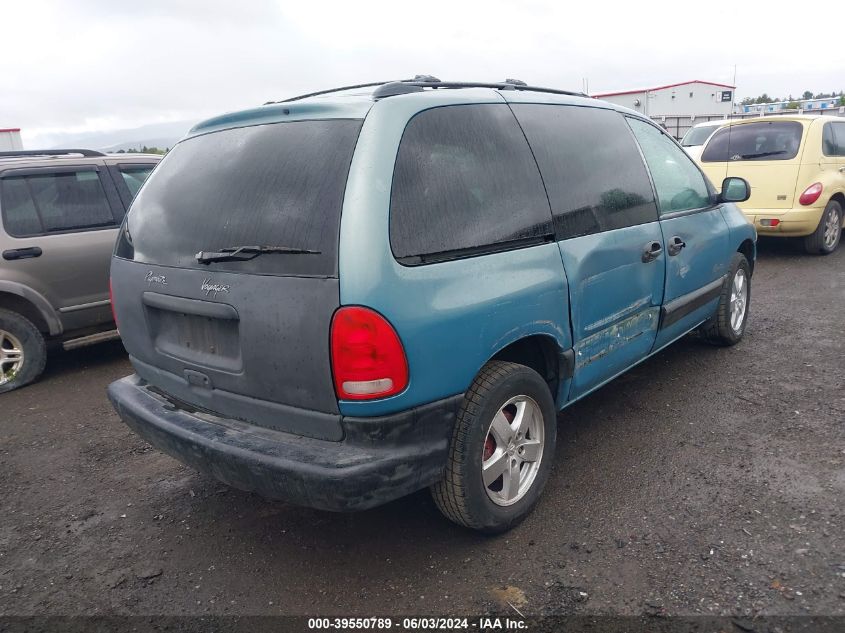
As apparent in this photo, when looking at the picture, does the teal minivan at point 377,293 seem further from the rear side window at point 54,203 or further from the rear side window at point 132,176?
the rear side window at point 132,176

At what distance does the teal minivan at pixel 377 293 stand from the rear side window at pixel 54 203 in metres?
2.47

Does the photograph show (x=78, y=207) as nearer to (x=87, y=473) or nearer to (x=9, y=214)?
(x=9, y=214)

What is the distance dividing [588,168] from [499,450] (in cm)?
153

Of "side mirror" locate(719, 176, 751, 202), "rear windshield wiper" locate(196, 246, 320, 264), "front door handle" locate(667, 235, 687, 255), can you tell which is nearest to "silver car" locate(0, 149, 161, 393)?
"rear windshield wiper" locate(196, 246, 320, 264)

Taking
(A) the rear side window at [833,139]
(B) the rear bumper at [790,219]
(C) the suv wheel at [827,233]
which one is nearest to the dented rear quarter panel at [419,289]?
(B) the rear bumper at [790,219]

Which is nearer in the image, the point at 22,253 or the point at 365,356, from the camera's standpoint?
the point at 365,356

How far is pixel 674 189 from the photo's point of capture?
12.9ft

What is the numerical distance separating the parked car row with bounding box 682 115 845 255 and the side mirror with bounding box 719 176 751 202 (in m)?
3.92

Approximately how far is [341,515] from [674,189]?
9.29 feet

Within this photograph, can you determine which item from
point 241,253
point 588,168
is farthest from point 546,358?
point 241,253

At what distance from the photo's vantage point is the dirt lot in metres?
2.38

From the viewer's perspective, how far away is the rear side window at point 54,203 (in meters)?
4.86

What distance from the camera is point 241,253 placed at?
2.36 metres

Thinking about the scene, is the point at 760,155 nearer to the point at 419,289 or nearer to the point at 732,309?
the point at 732,309
